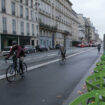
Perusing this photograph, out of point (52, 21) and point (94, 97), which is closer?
point (94, 97)

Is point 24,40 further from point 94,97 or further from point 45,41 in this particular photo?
point 94,97

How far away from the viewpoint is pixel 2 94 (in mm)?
6066

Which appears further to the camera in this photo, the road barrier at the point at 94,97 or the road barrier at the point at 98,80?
the road barrier at the point at 98,80

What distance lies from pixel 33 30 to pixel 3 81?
3857 centimetres

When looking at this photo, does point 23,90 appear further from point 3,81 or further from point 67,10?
point 67,10

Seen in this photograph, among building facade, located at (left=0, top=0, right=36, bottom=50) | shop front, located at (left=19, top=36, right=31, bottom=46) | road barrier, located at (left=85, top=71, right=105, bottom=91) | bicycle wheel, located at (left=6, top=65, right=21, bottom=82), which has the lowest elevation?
bicycle wheel, located at (left=6, top=65, right=21, bottom=82)

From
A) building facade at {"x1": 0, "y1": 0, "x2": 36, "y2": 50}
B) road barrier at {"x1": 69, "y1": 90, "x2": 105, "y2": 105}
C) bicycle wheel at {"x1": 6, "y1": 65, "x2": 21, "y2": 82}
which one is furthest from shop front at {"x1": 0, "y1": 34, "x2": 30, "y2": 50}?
road barrier at {"x1": 69, "y1": 90, "x2": 105, "y2": 105}

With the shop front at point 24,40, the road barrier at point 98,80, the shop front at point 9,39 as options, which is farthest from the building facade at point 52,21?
the road barrier at point 98,80

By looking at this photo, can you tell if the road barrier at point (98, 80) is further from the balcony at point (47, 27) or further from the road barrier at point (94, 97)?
the balcony at point (47, 27)

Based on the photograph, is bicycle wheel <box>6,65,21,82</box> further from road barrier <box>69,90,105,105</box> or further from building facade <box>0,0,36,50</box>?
building facade <box>0,0,36,50</box>

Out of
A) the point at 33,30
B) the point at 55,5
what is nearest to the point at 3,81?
the point at 33,30

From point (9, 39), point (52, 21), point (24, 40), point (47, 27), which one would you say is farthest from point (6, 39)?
point (52, 21)

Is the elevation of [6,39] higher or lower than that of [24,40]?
higher

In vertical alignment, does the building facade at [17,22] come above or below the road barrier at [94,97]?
above
